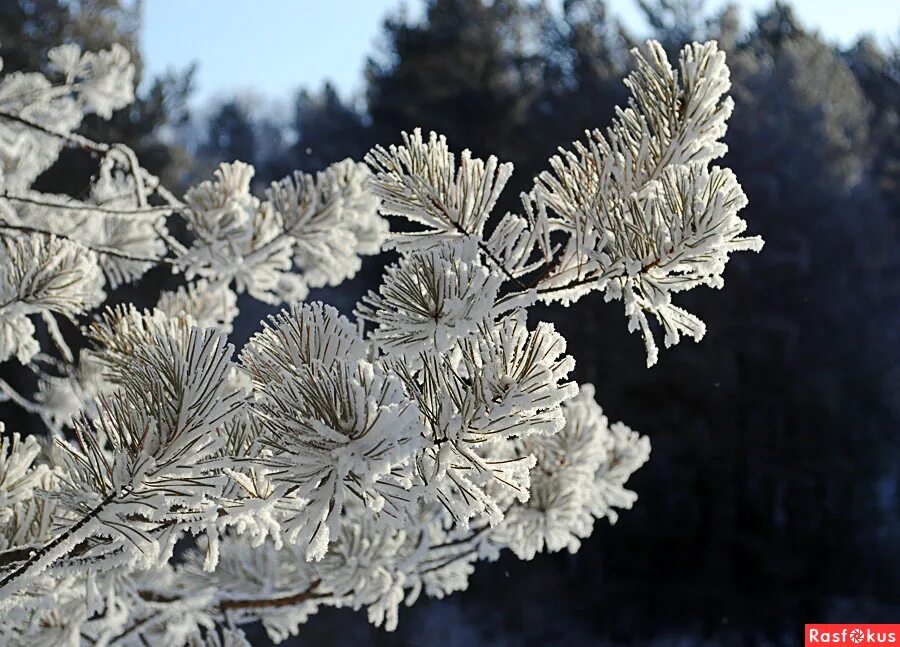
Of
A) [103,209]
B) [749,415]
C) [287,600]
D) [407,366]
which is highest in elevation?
[749,415]

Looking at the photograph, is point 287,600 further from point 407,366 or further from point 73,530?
point 407,366

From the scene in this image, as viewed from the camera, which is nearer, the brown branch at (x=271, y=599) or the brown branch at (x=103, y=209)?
the brown branch at (x=103, y=209)

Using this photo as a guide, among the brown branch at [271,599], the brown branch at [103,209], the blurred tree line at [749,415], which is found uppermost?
the blurred tree line at [749,415]

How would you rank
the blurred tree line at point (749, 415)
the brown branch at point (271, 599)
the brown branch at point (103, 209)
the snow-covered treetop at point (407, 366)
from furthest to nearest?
the blurred tree line at point (749, 415), the brown branch at point (271, 599), the brown branch at point (103, 209), the snow-covered treetop at point (407, 366)

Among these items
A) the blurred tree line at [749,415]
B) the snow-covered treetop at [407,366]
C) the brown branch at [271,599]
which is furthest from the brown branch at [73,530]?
the blurred tree line at [749,415]

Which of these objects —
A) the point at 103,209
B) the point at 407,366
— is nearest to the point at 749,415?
the point at 103,209

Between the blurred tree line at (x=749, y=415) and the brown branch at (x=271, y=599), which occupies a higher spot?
the blurred tree line at (x=749, y=415)

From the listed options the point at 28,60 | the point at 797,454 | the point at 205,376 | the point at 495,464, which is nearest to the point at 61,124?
the point at 205,376

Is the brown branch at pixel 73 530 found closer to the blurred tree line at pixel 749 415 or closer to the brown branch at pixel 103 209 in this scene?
the brown branch at pixel 103 209

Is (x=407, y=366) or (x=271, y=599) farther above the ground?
(x=407, y=366)

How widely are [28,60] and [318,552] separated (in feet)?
28.2

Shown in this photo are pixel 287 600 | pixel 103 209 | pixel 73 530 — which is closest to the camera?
pixel 73 530

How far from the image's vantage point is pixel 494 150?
35.0ft

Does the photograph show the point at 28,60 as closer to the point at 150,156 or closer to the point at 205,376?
the point at 150,156
